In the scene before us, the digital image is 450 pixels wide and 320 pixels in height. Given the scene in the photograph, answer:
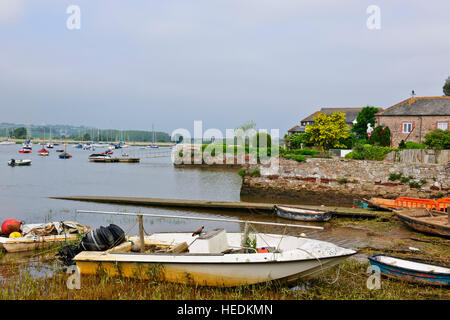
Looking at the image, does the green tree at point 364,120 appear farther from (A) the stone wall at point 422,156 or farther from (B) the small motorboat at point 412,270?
(B) the small motorboat at point 412,270

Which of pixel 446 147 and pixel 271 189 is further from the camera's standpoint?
pixel 446 147

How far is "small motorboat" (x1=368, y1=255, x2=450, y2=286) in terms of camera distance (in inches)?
340

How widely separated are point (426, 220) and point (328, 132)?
19.8 meters

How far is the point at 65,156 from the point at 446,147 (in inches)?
3075

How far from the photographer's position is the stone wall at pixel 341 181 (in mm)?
22484

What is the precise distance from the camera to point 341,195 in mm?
23969

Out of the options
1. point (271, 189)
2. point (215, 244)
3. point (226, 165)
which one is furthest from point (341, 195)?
point (226, 165)

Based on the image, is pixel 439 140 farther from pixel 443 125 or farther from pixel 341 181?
pixel 341 181

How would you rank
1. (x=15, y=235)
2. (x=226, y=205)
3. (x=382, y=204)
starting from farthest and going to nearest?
(x=226, y=205), (x=382, y=204), (x=15, y=235)

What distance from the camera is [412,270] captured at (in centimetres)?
887

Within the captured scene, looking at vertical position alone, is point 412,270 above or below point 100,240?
below

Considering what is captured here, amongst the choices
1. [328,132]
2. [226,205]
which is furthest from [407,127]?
[226,205]

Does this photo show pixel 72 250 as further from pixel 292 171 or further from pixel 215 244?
pixel 292 171

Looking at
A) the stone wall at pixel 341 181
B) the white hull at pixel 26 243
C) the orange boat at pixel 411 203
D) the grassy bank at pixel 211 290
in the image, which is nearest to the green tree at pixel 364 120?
the stone wall at pixel 341 181
